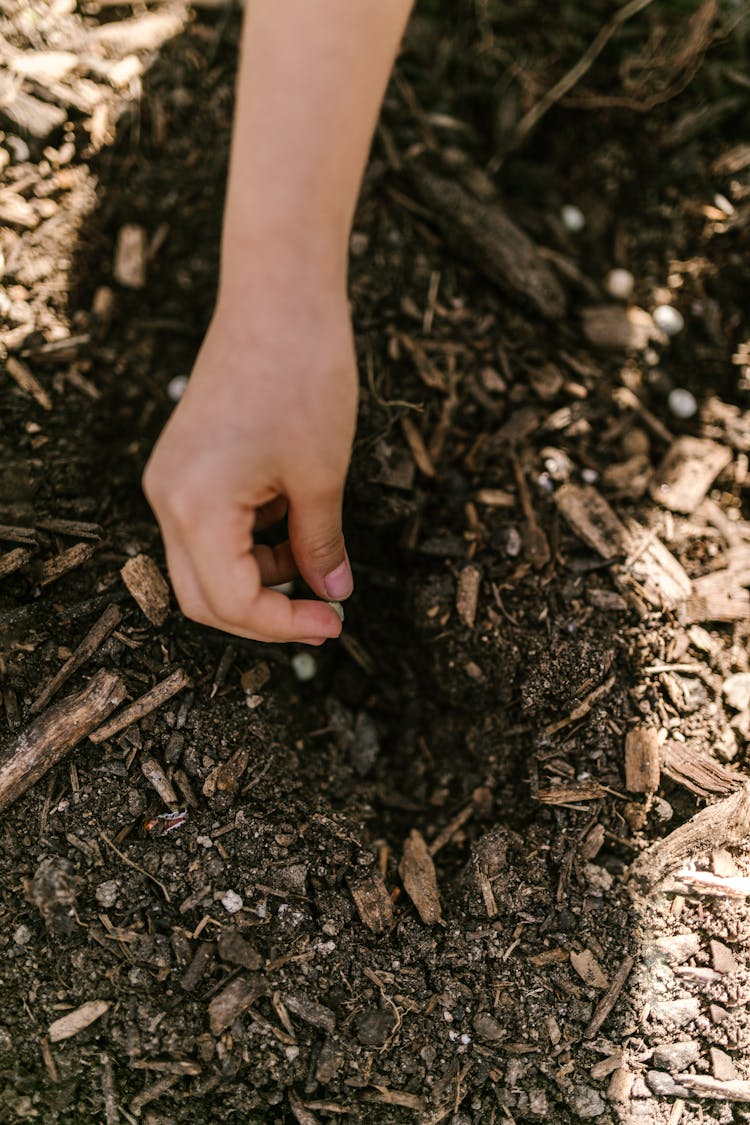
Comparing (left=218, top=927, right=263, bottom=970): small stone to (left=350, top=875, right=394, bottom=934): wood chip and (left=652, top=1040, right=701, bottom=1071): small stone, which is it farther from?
(left=652, top=1040, right=701, bottom=1071): small stone

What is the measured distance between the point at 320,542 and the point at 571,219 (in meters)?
1.81

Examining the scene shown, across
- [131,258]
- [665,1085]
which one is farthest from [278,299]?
[665,1085]

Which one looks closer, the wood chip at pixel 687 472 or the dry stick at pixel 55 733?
the dry stick at pixel 55 733

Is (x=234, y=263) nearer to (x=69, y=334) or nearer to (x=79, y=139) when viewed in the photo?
(x=69, y=334)

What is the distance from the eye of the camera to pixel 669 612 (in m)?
2.37

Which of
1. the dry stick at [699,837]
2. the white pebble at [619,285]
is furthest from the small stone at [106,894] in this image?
the white pebble at [619,285]

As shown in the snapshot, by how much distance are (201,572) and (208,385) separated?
40 centimetres

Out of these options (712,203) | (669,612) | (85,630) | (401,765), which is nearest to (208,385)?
(85,630)

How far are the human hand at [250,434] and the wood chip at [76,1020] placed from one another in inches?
43.3

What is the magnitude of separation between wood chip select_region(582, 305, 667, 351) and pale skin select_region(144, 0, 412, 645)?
1.34m

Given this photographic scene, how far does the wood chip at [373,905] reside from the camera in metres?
2.06

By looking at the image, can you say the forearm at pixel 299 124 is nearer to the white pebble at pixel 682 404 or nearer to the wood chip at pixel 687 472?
the wood chip at pixel 687 472

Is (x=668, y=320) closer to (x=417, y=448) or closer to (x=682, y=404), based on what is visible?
(x=682, y=404)

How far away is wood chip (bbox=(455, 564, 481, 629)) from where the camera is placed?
2.37 m
